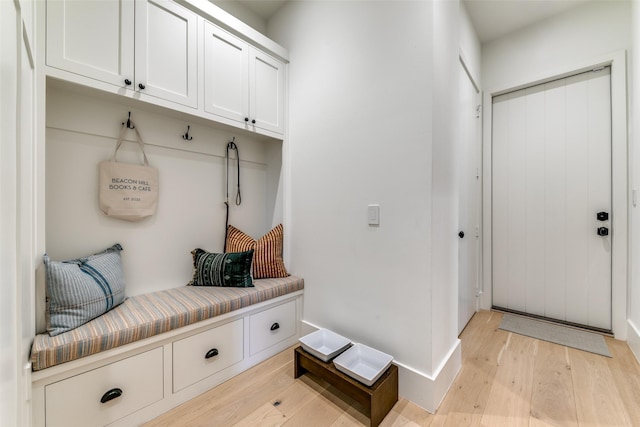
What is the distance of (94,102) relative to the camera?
1.48 metres

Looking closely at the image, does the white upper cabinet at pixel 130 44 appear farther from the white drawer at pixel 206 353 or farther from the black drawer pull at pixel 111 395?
the black drawer pull at pixel 111 395

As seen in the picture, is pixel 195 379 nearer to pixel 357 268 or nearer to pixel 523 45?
pixel 357 268

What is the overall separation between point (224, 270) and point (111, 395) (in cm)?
80

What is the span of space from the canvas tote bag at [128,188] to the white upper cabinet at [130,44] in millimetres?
351

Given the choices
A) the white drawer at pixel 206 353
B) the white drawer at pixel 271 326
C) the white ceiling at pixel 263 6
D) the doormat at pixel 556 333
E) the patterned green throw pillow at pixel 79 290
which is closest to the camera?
the patterned green throw pillow at pixel 79 290

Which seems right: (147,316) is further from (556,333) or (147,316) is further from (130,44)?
(556,333)

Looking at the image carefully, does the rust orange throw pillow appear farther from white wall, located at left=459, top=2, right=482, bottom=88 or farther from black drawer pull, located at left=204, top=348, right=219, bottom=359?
white wall, located at left=459, top=2, right=482, bottom=88

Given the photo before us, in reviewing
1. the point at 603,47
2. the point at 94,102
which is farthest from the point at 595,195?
the point at 94,102

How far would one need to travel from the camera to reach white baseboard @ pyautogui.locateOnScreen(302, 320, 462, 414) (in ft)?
4.37

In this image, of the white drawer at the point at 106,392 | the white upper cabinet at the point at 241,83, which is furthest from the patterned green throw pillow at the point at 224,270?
the white upper cabinet at the point at 241,83

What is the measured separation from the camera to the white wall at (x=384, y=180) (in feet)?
4.48

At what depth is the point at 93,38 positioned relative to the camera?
129 centimetres

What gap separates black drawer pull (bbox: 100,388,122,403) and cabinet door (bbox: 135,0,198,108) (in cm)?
152

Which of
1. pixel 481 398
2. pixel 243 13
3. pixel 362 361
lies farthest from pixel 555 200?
pixel 243 13
